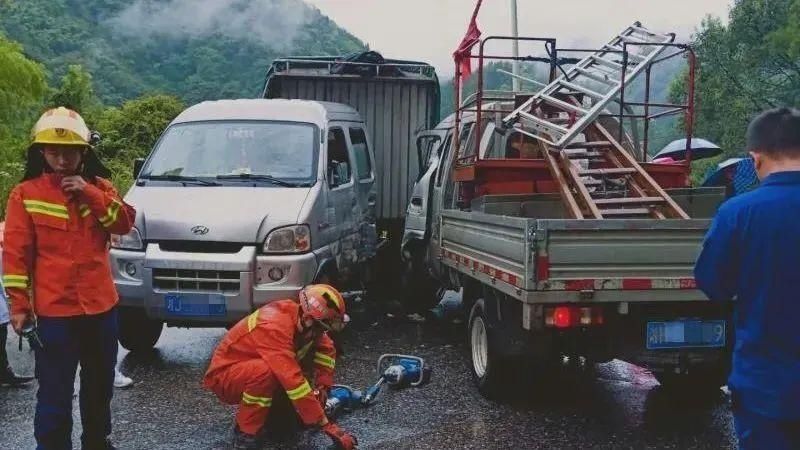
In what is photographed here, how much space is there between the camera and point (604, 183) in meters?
6.32

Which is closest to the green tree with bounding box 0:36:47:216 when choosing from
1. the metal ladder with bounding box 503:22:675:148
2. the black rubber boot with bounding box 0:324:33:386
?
the black rubber boot with bounding box 0:324:33:386

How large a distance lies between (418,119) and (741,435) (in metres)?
7.65

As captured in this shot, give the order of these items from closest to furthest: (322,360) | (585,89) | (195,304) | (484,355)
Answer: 1. (322,360)
2. (484,355)
3. (195,304)
4. (585,89)

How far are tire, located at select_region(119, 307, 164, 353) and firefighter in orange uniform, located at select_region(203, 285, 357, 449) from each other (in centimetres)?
199

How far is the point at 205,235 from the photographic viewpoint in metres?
5.75

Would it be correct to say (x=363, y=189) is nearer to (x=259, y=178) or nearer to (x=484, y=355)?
(x=259, y=178)

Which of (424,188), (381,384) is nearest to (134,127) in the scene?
(424,188)

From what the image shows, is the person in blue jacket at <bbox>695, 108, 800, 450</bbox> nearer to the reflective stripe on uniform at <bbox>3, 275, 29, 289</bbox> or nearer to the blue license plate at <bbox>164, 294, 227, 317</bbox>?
the reflective stripe on uniform at <bbox>3, 275, 29, 289</bbox>

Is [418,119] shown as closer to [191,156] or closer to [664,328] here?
[191,156]

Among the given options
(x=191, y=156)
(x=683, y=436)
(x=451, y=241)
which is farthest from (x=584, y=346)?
(x=191, y=156)

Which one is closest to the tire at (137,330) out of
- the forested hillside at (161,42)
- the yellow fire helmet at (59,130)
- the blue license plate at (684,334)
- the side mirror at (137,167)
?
the side mirror at (137,167)

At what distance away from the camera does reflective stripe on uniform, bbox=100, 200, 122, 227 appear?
12.5ft

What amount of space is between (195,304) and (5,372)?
1368 millimetres

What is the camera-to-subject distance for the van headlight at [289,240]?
230 inches
